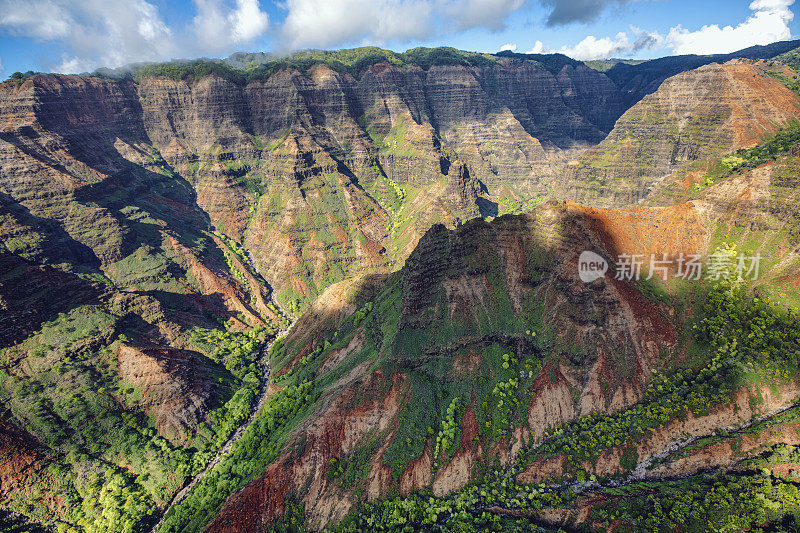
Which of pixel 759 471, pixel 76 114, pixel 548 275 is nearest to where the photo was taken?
pixel 759 471

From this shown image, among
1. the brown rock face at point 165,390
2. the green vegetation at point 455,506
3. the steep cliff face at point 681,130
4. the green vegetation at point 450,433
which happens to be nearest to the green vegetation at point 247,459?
the brown rock face at point 165,390

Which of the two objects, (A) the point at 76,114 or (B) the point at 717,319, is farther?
(A) the point at 76,114

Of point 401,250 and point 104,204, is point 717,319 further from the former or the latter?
point 104,204

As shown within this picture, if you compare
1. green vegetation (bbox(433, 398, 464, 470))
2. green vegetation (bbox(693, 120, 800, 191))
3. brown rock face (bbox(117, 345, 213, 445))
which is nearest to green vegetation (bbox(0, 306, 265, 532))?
brown rock face (bbox(117, 345, 213, 445))

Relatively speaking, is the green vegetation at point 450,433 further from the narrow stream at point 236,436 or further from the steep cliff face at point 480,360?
the narrow stream at point 236,436

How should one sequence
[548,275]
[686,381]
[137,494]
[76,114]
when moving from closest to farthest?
1. [686,381]
2. [137,494]
3. [548,275]
4. [76,114]

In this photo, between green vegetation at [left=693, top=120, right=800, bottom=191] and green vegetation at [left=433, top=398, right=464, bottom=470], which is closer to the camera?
green vegetation at [left=433, top=398, right=464, bottom=470]

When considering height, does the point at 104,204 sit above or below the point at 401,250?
above

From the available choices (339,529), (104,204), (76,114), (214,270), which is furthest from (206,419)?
(76,114)

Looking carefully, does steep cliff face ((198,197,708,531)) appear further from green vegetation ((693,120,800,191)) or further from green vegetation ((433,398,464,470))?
green vegetation ((693,120,800,191))
